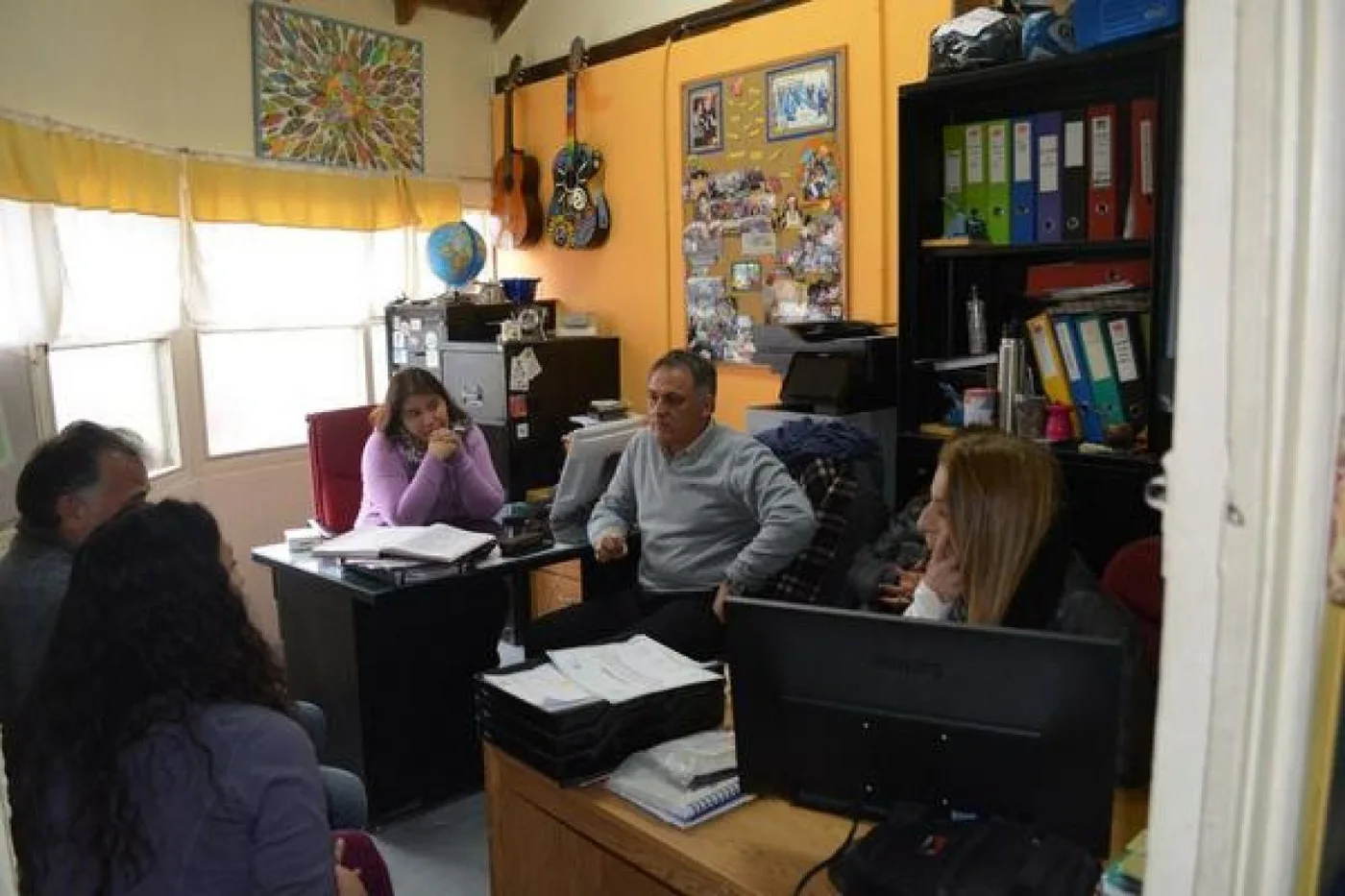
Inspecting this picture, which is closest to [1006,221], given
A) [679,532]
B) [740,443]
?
[740,443]

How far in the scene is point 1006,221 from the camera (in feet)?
9.55

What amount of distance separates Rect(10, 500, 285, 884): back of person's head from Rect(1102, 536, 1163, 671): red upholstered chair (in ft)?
4.93

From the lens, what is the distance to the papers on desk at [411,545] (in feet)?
9.13

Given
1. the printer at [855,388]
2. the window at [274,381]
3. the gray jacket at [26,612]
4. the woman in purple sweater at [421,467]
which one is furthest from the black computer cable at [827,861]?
the window at [274,381]

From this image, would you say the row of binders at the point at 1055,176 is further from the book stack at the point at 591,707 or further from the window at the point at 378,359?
the window at the point at 378,359

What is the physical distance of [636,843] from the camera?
59.2 inches

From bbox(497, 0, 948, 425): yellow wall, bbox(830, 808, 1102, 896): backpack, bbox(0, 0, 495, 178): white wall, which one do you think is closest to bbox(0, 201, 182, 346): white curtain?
bbox(0, 0, 495, 178): white wall

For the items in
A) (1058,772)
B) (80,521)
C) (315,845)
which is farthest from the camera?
(80,521)

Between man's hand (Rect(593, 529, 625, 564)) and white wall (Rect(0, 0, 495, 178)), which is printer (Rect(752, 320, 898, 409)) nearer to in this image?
man's hand (Rect(593, 529, 625, 564))

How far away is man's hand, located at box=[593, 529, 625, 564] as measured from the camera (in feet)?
10.1

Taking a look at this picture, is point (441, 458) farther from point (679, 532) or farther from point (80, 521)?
point (80, 521)

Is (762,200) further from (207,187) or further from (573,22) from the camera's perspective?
(207,187)

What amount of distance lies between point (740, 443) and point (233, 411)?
267cm

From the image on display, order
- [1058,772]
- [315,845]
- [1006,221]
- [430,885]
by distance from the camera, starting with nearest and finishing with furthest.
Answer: [1058,772], [315,845], [430,885], [1006,221]
